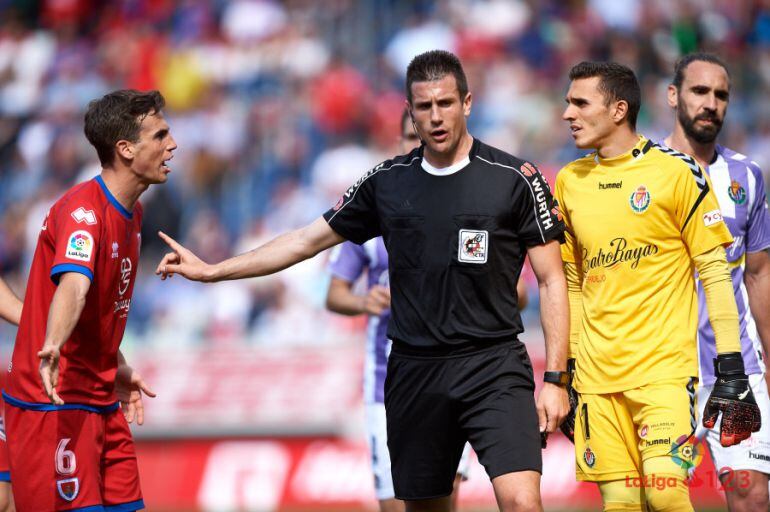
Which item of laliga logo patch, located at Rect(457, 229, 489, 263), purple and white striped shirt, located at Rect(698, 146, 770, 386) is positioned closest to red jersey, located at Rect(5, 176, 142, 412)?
laliga logo patch, located at Rect(457, 229, 489, 263)

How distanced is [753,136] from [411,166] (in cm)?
864

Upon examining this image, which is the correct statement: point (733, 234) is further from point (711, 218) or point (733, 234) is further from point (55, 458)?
point (55, 458)

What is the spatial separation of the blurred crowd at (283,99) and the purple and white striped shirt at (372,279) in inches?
181

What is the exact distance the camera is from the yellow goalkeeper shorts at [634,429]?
5.96 m

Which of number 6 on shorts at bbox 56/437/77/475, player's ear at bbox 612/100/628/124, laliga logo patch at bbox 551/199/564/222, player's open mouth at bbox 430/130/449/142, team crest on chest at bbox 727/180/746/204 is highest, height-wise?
player's ear at bbox 612/100/628/124

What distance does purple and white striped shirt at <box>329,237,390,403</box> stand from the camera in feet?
26.3

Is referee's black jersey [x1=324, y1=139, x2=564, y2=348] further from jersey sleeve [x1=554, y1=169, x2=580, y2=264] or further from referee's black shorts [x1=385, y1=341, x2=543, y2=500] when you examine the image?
jersey sleeve [x1=554, y1=169, x2=580, y2=264]

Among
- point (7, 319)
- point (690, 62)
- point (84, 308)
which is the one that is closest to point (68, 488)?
point (84, 308)

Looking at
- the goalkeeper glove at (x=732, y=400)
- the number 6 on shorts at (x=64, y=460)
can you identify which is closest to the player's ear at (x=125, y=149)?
the number 6 on shorts at (x=64, y=460)

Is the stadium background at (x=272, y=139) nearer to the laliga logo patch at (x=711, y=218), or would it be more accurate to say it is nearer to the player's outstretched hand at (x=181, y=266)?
the laliga logo patch at (x=711, y=218)

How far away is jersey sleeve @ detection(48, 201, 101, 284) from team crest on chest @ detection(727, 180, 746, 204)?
381 centimetres

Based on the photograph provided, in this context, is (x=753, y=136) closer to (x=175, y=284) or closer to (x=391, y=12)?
(x=391, y=12)

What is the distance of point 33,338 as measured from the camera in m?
6.25

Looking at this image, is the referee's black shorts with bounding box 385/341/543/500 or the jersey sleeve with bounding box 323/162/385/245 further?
the jersey sleeve with bounding box 323/162/385/245
